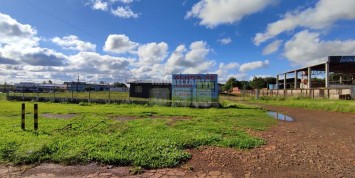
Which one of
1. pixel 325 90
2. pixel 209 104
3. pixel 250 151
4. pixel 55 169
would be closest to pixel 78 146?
pixel 55 169

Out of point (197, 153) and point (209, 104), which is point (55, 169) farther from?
point (209, 104)

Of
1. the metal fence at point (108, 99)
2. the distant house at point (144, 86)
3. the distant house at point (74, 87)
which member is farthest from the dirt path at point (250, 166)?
the distant house at point (144, 86)

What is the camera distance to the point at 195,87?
23.6m

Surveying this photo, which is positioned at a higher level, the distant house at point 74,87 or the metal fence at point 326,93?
the distant house at point 74,87

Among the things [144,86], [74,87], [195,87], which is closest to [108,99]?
[195,87]

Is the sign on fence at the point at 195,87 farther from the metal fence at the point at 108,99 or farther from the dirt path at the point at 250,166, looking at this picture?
the dirt path at the point at 250,166

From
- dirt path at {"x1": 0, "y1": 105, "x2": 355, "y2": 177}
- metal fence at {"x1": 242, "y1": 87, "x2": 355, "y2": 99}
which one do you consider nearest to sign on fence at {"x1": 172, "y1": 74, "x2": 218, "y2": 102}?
metal fence at {"x1": 242, "y1": 87, "x2": 355, "y2": 99}

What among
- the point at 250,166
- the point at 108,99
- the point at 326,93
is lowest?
the point at 250,166

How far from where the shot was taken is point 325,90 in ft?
103

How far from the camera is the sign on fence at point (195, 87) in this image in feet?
75.6

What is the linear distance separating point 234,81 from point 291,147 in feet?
325

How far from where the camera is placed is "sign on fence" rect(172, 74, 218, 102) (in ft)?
75.6

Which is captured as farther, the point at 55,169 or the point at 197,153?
the point at 197,153

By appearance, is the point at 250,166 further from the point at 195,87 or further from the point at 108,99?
the point at 108,99
